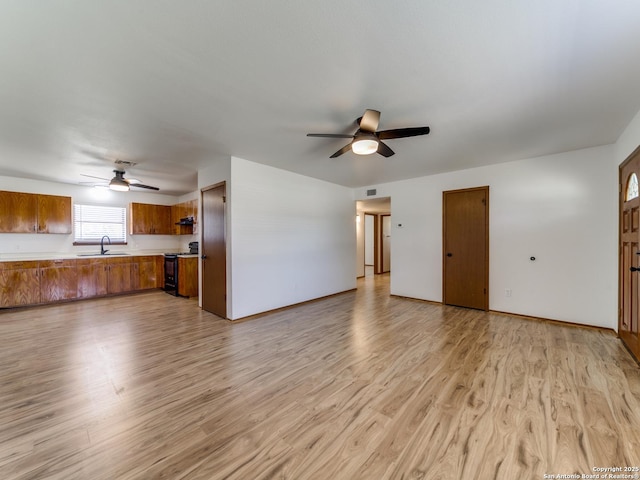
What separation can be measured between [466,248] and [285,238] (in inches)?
130

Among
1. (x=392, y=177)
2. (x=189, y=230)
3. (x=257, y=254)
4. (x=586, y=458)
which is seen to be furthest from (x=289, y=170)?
(x=586, y=458)

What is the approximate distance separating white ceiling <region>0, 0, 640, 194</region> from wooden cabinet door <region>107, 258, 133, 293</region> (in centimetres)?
309

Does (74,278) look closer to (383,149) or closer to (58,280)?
(58,280)

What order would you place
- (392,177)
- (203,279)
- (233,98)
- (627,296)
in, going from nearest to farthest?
(233,98)
(627,296)
(203,279)
(392,177)

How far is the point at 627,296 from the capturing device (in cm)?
302

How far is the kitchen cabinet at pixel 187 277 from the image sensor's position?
5.77 m

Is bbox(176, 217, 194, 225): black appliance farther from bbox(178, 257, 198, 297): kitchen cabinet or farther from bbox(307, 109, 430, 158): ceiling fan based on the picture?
bbox(307, 109, 430, 158): ceiling fan

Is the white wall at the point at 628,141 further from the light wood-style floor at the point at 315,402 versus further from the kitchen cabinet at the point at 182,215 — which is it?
the kitchen cabinet at the point at 182,215

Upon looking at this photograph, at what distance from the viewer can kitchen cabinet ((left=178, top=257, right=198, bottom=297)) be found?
577cm

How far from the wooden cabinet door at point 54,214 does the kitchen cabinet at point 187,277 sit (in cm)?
253

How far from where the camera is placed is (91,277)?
5.61 metres

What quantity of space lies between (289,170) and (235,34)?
10.4ft

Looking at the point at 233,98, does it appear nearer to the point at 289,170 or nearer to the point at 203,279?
the point at 289,170

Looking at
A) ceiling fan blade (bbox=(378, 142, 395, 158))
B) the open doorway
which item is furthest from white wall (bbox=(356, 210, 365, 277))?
ceiling fan blade (bbox=(378, 142, 395, 158))
